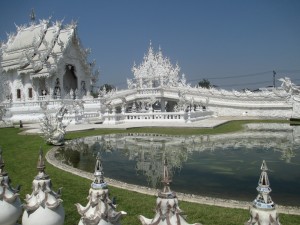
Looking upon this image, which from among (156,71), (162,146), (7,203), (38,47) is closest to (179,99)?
(156,71)

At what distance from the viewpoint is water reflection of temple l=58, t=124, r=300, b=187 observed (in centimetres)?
798

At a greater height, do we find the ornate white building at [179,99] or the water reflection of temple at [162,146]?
the ornate white building at [179,99]

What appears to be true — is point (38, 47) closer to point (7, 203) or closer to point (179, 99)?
point (179, 99)

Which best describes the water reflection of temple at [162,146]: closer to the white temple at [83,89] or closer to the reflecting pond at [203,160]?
the reflecting pond at [203,160]

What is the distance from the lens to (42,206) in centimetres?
290

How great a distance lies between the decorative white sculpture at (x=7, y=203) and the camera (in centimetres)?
304

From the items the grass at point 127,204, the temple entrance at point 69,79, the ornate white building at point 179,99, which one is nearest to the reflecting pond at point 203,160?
the grass at point 127,204

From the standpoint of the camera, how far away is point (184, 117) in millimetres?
19141

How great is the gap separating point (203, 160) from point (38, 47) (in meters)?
26.1

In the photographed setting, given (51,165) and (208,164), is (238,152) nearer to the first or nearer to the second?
(208,164)

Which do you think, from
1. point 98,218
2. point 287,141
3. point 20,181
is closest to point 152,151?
point 20,181

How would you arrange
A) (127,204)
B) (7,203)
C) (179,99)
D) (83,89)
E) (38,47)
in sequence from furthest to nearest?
1. (83,89)
2. (38,47)
3. (179,99)
4. (127,204)
5. (7,203)

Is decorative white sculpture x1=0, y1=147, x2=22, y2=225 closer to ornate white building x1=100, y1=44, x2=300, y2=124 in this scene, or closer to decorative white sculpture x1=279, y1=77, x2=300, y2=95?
ornate white building x1=100, y1=44, x2=300, y2=124

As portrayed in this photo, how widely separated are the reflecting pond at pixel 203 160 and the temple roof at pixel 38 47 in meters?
18.0
